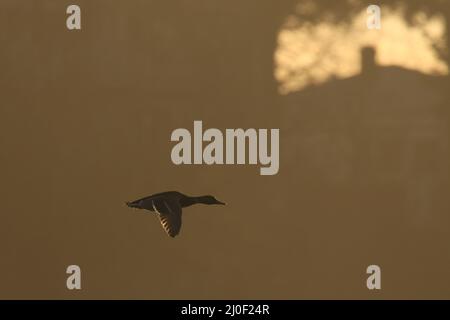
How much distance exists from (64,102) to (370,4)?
1465mm

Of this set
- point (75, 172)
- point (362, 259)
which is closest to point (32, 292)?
point (75, 172)

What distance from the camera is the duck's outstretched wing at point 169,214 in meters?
8.92

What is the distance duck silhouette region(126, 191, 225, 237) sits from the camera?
892cm

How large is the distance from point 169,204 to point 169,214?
0.05m

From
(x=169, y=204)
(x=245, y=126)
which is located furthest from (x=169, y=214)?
(x=245, y=126)

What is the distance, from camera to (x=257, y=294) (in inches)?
354

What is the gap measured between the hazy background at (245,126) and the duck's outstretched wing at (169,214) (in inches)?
2.3

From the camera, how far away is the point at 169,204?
8938 mm

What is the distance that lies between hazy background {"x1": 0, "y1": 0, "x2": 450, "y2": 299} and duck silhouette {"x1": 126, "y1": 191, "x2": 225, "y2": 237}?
4 centimetres

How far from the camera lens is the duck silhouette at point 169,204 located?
8.92m

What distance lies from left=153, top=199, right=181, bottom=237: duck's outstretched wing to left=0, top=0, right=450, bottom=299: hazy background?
58 mm

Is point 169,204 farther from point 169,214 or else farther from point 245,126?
point 245,126
